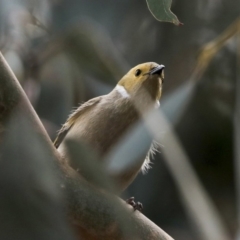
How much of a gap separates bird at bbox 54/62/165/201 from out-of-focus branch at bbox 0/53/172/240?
0.35 meters

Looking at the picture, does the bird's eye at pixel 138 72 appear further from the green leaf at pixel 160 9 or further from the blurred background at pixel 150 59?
the green leaf at pixel 160 9

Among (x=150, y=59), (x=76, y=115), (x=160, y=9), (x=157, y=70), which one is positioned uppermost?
(x=160, y=9)

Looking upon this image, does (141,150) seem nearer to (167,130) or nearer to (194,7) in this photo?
(167,130)

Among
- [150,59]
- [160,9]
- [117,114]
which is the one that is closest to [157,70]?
[117,114]

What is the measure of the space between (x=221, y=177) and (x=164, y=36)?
2.60ft

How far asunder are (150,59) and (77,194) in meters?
1.81

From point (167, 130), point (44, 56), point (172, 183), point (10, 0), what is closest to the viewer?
point (167, 130)

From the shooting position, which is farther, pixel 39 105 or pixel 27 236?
pixel 39 105

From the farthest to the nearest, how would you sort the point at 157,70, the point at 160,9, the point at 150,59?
the point at 150,59
the point at 157,70
the point at 160,9

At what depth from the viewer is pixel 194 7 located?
2857 mm

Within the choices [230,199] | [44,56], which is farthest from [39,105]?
[230,199]

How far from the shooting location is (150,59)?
2.86 m

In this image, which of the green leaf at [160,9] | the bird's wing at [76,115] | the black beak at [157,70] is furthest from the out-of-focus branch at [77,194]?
the black beak at [157,70]

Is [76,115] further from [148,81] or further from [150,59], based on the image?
[150,59]
